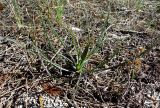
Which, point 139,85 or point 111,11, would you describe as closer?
point 139,85

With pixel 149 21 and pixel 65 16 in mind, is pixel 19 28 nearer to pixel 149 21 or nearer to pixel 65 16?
pixel 65 16

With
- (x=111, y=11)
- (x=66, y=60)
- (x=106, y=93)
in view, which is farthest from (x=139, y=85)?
(x=111, y=11)

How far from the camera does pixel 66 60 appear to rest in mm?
1760

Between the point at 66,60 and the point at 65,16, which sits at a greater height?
the point at 65,16

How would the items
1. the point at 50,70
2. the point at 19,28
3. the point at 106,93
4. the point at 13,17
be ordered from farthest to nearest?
the point at 13,17, the point at 19,28, the point at 50,70, the point at 106,93

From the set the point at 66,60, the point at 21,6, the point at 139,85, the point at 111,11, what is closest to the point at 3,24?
the point at 21,6

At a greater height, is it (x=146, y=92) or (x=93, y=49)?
(x=93, y=49)

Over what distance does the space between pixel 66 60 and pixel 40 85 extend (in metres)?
0.24

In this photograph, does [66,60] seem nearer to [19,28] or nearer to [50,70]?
[50,70]

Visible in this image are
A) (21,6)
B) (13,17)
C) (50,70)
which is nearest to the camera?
(50,70)

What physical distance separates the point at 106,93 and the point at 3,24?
36.5 inches

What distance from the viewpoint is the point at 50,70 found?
1.70m

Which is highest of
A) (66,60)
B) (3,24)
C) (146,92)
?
(3,24)

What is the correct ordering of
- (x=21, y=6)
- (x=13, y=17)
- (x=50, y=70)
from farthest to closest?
(x=21, y=6)
(x=13, y=17)
(x=50, y=70)
